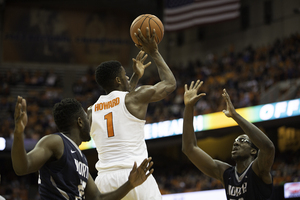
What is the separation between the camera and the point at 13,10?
82.2 ft

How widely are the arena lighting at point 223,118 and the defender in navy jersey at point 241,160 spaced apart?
328 inches

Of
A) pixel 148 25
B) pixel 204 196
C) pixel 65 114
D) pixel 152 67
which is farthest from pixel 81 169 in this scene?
pixel 152 67

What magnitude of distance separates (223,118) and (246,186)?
10115 millimetres

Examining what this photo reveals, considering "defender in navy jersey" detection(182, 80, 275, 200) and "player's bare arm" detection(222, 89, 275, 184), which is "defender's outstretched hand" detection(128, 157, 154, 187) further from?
"player's bare arm" detection(222, 89, 275, 184)

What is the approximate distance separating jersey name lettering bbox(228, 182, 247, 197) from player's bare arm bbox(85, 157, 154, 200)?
144 cm

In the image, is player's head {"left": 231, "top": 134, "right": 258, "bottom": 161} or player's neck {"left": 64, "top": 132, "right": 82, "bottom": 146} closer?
player's neck {"left": 64, "top": 132, "right": 82, "bottom": 146}

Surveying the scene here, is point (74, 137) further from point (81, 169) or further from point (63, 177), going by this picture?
point (63, 177)

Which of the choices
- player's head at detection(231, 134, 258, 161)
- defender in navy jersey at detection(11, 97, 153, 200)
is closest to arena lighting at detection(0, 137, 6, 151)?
player's head at detection(231, 134, 258, 161)

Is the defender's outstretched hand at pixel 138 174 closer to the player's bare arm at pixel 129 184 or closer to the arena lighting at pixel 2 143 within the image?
the player's bare arm at pixel 129 184

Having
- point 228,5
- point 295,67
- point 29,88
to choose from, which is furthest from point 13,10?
point 295,67

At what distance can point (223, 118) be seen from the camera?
14211mm

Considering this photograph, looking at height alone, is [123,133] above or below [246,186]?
above

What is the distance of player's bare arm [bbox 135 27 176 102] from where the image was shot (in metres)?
3.95

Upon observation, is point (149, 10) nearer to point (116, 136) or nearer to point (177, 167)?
point (177, 167)
